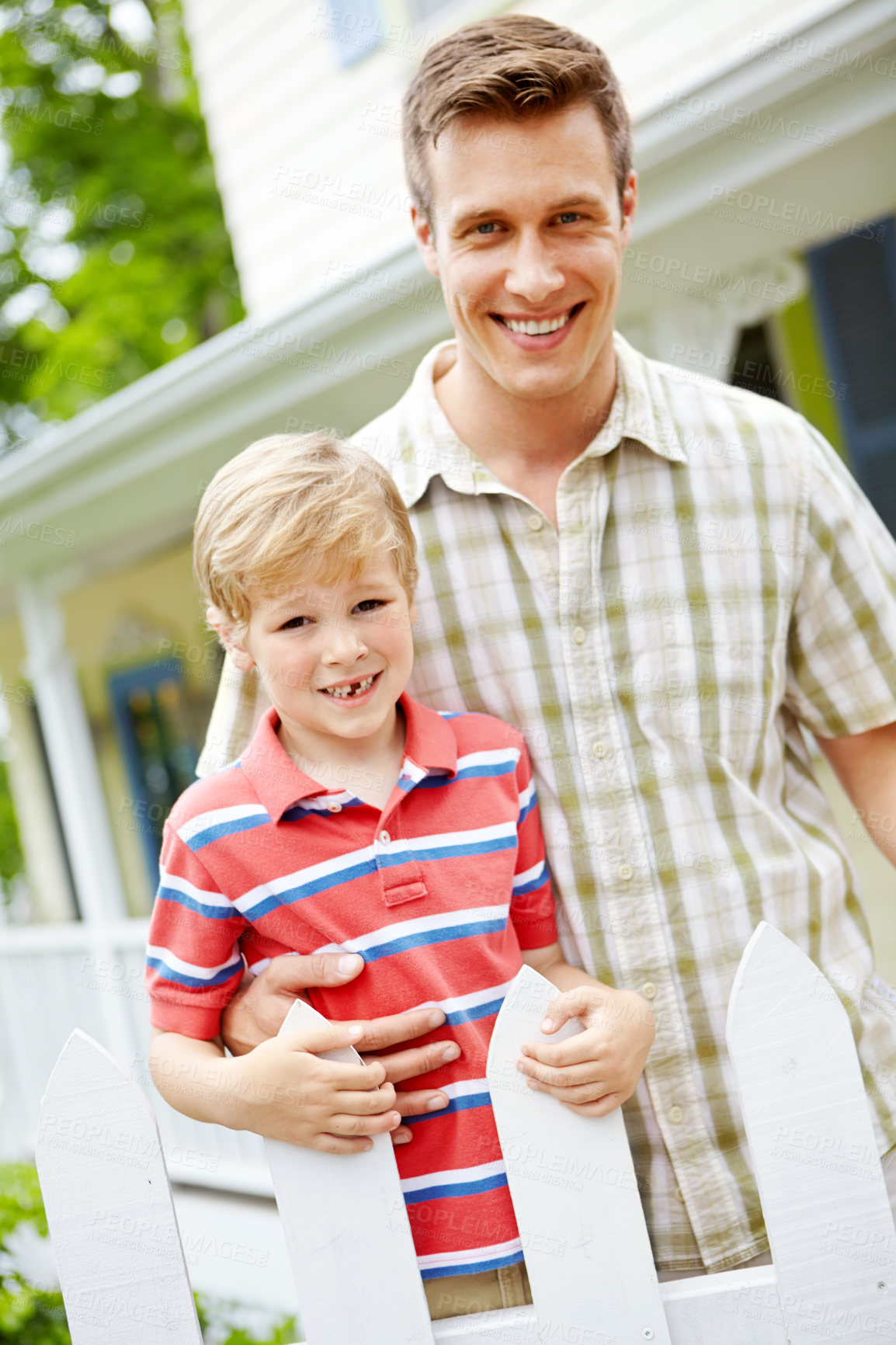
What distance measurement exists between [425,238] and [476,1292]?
148 cm

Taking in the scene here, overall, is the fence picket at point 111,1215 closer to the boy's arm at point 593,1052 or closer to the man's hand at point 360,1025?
the man's hand at point 360,1025

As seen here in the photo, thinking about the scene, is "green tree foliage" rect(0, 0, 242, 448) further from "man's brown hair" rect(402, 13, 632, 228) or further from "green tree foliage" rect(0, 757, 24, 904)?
"man's brown hair" rect(402, 13, 632, 228)

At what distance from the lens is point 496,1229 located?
141 cm

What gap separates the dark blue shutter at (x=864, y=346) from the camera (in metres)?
4.80

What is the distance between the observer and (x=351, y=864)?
145 cm

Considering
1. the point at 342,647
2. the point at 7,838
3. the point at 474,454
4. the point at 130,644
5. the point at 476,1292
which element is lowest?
the point at 476,1292

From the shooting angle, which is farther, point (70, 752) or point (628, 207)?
point (70, 752)

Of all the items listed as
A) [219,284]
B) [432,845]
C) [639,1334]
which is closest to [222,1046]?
[432,845]

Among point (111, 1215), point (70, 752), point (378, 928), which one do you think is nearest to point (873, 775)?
point (378, 928)

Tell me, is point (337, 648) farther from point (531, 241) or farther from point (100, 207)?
point (100, 207)

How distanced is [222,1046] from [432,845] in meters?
0.38

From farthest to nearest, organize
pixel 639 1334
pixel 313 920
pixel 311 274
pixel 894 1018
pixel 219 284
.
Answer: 1. pixel 219 284
2. pixel 311 274
3. pixel 894 1018
4. pixel 313 920
5. pixel 639 1334

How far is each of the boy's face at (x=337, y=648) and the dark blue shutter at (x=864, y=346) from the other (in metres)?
3.78

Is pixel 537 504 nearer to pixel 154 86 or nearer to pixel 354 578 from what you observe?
pixel 354 578
